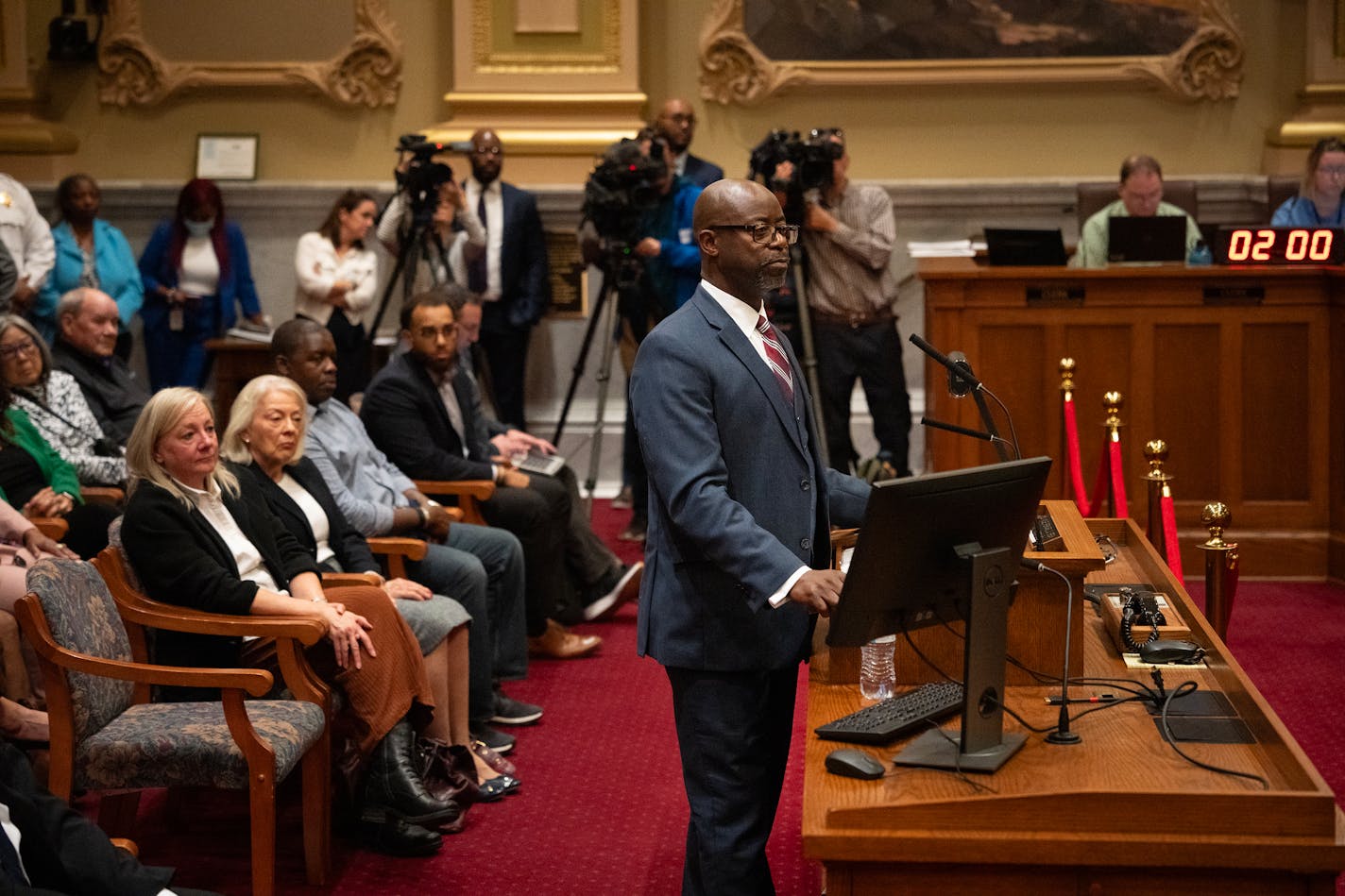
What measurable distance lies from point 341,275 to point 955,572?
18.6ft

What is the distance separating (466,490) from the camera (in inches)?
211

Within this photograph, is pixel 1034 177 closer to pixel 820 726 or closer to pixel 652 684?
pixel 652 684

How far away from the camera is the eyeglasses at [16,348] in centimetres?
500

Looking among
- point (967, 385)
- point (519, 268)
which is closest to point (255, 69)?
point (519, 268)

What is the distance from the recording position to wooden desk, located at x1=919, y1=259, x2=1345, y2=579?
20.7ft

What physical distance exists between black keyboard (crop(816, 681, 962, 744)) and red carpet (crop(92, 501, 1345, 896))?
943mm

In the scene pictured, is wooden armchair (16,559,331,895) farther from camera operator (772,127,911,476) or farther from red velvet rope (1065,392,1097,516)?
camera operator (772,127,911,476)

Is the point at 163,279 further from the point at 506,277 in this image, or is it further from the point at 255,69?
the point at 506,277

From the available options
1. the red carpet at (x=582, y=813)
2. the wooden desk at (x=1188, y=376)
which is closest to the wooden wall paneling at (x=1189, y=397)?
the wooden desk at (x=1188, y=376)

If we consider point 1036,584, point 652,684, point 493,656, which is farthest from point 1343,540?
point 1036,584

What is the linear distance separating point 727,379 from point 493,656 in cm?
263

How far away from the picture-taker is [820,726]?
2584 mm

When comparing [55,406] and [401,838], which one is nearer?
[401,838]

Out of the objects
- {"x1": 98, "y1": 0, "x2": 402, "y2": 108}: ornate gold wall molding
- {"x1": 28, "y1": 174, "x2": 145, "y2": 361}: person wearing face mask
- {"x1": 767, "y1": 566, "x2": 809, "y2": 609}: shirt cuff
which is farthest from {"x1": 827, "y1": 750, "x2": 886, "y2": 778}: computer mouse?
{"x1": 98, "y1": 0, "x2": 402, "y2": 108}: ornate gold wall molding
